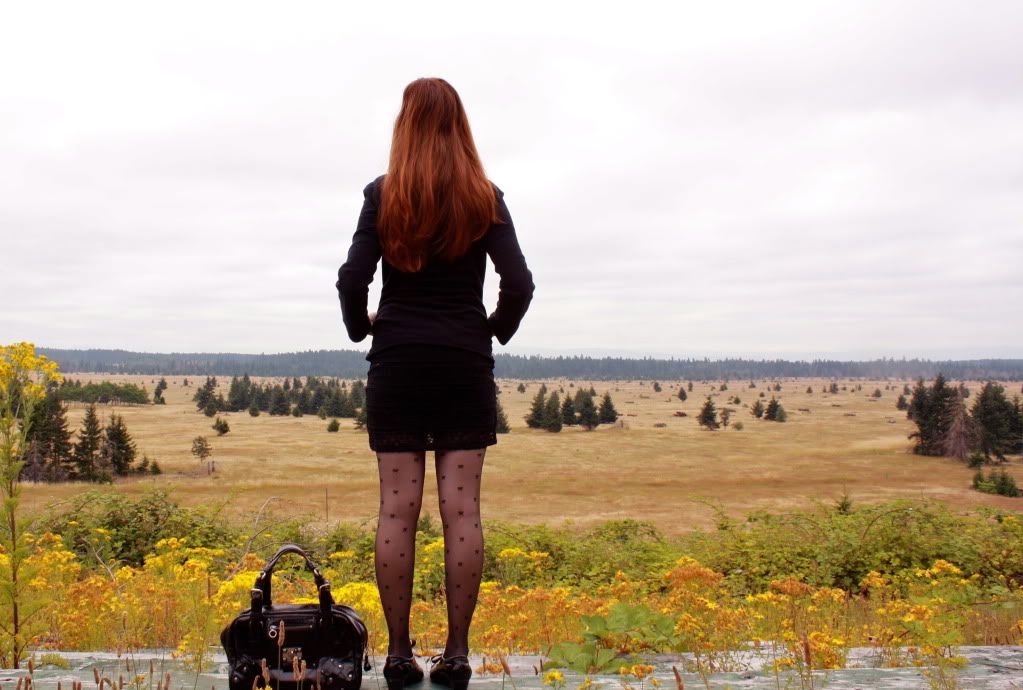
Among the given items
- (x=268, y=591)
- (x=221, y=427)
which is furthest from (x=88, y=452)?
(x=268, y=591)

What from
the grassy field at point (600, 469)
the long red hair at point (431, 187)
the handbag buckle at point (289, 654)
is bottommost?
the grassy field at point (600, 469)

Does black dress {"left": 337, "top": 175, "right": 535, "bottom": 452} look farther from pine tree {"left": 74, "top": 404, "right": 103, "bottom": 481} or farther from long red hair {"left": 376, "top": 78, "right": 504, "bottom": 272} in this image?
pine tree {"left": 74, "top": 404, "right": 103, "bottom": 481}

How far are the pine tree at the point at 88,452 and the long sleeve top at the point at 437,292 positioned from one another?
46.4 meters

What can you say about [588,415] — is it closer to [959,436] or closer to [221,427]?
[959,436]

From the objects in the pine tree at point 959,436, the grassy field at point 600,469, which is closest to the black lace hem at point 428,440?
the grassy field at point 600,469

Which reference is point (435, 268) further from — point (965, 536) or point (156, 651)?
point (965, 536)

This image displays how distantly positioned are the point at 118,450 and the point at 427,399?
49.3 metres

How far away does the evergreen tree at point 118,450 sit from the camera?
148 feet

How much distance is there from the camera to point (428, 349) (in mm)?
2969

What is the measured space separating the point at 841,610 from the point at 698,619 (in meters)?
2.80

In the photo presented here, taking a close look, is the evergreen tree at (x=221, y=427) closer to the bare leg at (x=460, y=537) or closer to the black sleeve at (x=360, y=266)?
the black sleeve at (x=360, y=266)

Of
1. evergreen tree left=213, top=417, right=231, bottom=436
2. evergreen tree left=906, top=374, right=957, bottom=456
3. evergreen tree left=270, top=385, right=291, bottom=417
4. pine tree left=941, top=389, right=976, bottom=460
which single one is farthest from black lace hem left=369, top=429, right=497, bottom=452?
evergreen tree left=270, top=385, right=291, bottom=417

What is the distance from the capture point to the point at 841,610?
5641mm

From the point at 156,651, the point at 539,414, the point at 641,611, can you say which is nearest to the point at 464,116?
the point at 641,611
